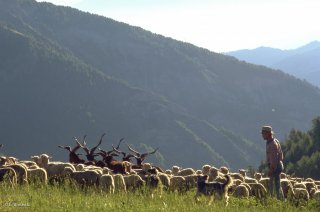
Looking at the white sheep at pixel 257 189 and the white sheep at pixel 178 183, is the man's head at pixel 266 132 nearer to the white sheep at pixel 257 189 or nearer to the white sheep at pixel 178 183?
the white sheep at pixel 257 189

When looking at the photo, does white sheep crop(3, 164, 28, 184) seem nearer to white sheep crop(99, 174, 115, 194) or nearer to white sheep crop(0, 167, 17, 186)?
white sheep crop(0, 167, 17, 186)

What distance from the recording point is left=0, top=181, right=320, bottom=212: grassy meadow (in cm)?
1121

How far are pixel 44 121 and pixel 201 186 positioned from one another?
185 m

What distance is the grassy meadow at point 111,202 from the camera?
1121 centimetres

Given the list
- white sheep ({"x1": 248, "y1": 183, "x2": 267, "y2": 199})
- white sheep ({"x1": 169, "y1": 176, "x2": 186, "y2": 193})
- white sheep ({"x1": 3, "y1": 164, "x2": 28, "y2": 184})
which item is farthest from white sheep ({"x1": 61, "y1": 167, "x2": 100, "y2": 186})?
white sheep ({"x1": 248, "y1": 183, "x2": 267, "y2": 199})

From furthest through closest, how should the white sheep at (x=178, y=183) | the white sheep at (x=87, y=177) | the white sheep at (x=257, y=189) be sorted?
the white sheep at (x=178, y=183) < the white sheep at (x=257, y=189) < the white sheep at (x=87, y=177)

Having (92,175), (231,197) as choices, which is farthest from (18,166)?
(231,197)

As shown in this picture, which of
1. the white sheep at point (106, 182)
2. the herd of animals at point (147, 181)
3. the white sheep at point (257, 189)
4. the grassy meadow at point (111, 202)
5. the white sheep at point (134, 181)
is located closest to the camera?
the grassy meadow at point (111, 202)

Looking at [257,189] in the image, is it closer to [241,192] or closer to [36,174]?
[241,192]

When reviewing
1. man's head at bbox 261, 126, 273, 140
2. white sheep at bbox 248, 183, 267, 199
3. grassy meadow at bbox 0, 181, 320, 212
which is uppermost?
man's head at bbox 261, 126, 273, 140

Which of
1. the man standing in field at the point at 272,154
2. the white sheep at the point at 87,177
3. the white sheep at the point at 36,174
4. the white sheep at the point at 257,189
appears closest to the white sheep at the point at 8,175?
the white sheep at the point at 36,174

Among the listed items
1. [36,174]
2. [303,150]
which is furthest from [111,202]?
[303,150]

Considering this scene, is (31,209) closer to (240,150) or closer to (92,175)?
(92,175)

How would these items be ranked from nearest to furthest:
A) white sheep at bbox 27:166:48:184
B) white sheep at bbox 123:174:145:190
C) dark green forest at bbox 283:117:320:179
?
white sheep at bbox 27:166:48:184
white sheep at bbox 123:174:145:190
dark green forest at bbox 283:117:320:179
